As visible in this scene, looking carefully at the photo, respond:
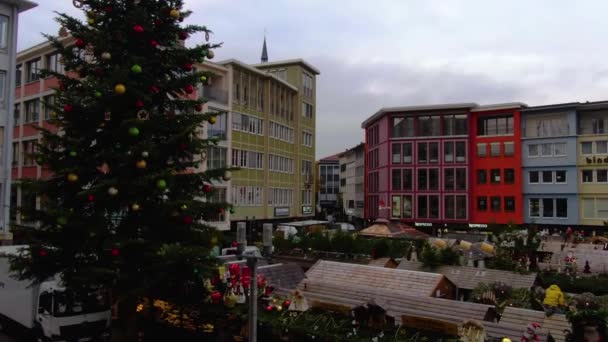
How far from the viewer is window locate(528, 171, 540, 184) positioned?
51.2m

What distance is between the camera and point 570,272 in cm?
2141

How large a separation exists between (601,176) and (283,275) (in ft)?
140

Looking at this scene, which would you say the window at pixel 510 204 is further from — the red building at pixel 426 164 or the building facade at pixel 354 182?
the building facade at pixel 354 182

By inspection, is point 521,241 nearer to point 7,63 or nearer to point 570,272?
point 570,272

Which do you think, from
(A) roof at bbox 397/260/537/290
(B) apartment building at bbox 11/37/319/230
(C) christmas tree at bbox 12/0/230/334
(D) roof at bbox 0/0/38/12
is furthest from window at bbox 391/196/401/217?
(C) christmas tree at bbox 12/0/230/334

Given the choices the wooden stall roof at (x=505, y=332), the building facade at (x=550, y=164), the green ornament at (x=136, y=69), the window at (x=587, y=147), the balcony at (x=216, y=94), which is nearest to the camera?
the wooden stall roof at (x=505, y=332)

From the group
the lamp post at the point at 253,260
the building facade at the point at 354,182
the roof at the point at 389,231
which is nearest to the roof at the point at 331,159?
the building facade at the point at 354,182

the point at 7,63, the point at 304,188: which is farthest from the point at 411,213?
the point at 7,63

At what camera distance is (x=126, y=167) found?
11.1 m

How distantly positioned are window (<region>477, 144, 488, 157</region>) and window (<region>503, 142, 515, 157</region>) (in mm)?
1803

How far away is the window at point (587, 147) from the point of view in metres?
48.9

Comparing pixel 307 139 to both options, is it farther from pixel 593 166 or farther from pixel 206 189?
pixel 206 189

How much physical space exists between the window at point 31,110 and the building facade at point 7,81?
973 centimetres

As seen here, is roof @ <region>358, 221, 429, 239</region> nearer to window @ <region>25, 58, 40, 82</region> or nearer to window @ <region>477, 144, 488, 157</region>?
window @ <region>25, 58, 40, 82</region>
